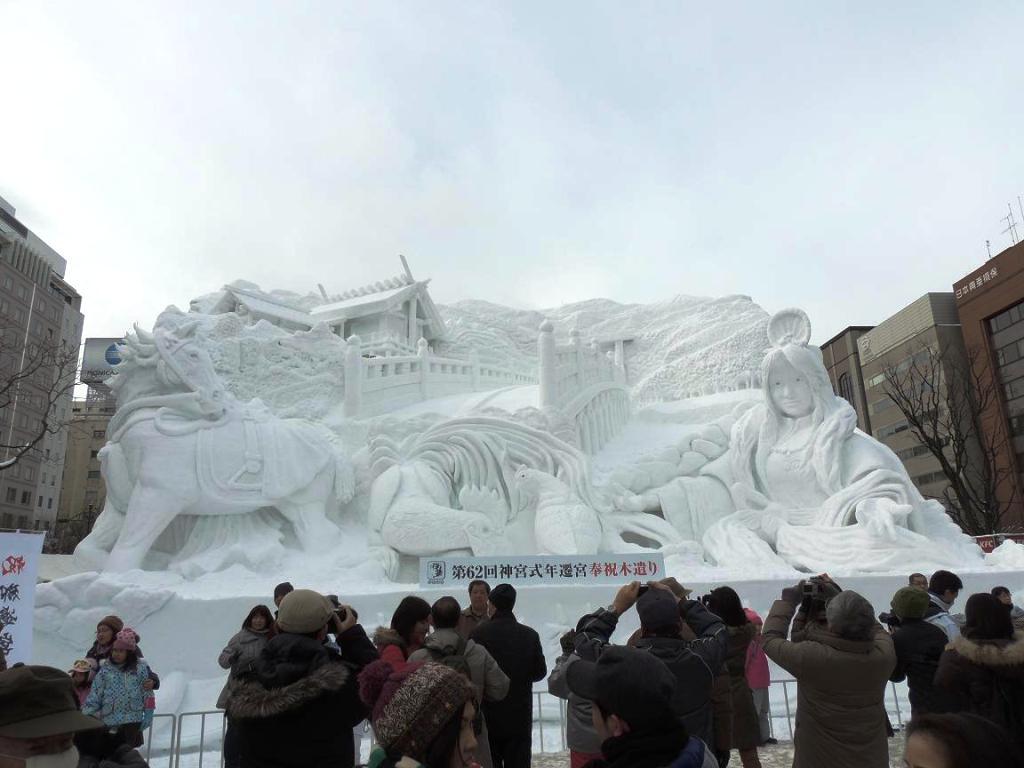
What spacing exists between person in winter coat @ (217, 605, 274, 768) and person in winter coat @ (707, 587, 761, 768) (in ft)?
6.21

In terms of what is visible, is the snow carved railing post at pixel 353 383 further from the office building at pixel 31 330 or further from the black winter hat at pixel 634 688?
the office building at pixel 31 330

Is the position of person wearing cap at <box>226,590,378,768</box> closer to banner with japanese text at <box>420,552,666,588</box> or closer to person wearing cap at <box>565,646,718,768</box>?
person wearing cap at <box>565,646,718,768</box>

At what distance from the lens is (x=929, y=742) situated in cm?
127

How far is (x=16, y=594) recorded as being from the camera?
483 cm

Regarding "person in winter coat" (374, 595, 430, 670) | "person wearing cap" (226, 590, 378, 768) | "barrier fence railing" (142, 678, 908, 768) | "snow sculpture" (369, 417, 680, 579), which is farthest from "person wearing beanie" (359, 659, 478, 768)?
"snow sculpture" (369, 417, 680, 579)

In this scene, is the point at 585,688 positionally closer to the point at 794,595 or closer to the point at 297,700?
the point at 297,700

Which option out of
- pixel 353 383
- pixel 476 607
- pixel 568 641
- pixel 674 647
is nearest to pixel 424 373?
pixel 353 383

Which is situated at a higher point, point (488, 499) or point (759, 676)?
point (488, 499)

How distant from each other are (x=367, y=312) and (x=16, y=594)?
12031mm

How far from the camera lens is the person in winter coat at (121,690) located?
324 cm

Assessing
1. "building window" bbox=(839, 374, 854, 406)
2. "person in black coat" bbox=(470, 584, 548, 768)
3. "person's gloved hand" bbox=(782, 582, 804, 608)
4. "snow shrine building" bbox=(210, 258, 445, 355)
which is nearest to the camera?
"person's gloved hand" bbox=(782, 582, 804, 608)

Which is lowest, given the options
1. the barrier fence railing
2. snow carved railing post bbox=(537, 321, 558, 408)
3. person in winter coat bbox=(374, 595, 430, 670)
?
the barrier fence railing

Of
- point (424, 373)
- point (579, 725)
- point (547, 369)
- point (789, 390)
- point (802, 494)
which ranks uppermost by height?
point (424, 373)

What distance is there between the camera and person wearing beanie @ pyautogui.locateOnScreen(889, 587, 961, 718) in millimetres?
2783
